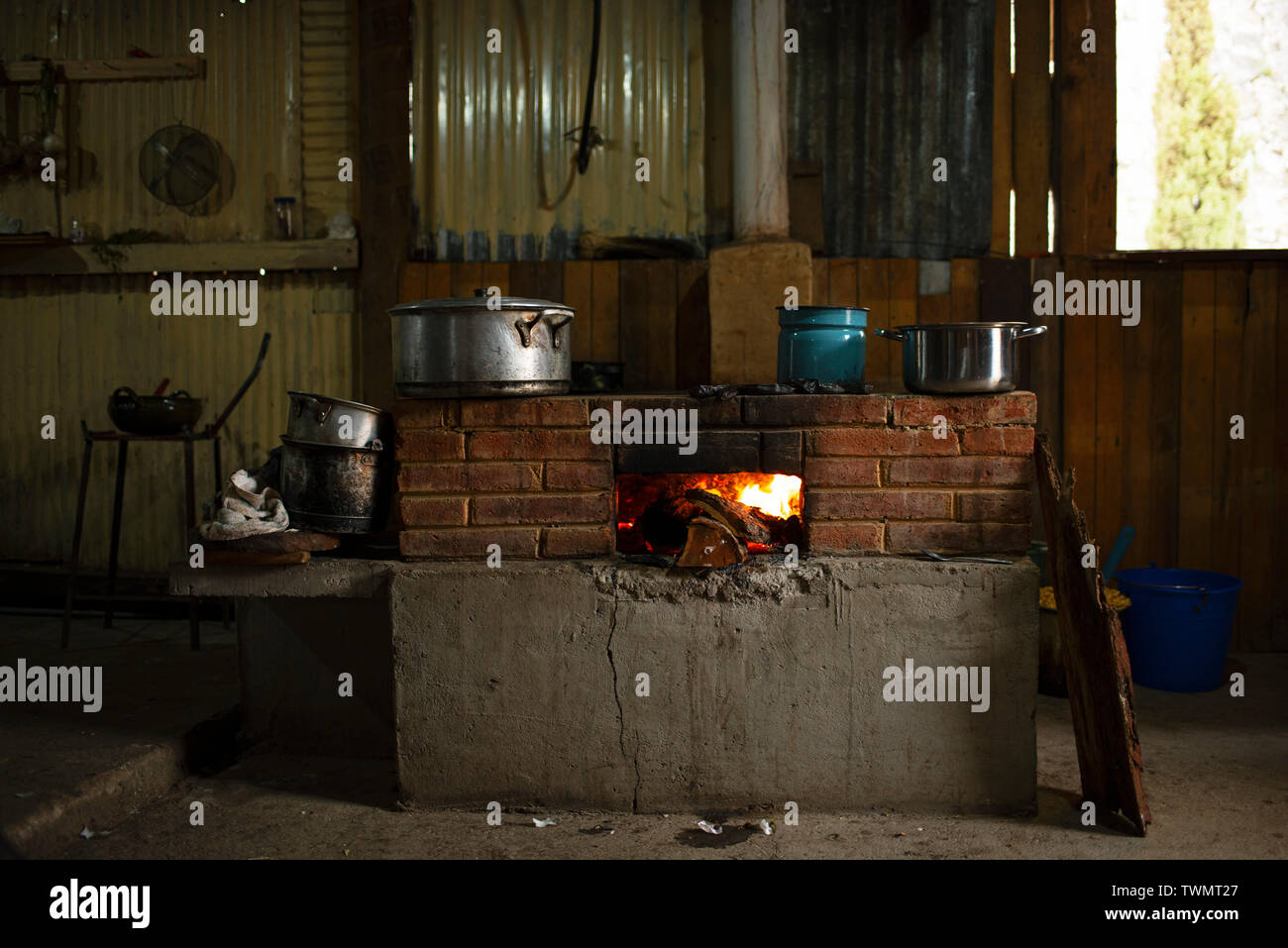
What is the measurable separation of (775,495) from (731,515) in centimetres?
47

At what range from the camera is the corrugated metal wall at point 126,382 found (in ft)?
20.6

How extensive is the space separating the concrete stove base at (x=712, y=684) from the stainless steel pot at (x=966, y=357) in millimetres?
676

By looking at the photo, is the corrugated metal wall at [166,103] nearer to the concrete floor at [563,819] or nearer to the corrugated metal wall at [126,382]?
the corrugated metal wall at [126,382]

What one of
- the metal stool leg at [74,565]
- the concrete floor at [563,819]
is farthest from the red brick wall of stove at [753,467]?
the metal stool leg at [74,565]

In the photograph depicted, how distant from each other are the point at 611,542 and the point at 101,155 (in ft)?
15.5

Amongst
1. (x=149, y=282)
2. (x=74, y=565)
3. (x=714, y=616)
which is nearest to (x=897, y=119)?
(x=714, y=616)

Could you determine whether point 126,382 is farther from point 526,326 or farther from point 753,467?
point 753,467

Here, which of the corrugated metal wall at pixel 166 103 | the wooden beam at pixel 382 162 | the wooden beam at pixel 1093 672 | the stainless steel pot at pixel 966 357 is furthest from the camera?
the corrugated metal wall at pixel 166 103

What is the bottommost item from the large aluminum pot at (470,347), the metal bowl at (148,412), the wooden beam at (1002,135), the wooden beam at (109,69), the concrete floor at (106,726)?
the concrete floor at (106,726)

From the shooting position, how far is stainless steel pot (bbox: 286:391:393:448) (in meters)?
3.82

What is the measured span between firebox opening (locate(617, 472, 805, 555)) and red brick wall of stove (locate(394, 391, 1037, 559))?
23cm

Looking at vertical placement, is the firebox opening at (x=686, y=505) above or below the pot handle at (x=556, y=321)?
below

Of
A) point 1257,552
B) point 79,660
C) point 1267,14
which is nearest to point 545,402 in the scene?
point 79,660

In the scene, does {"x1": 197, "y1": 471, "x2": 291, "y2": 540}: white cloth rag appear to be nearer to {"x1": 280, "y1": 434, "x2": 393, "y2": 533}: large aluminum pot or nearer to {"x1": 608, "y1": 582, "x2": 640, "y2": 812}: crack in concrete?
{"x1": 280, "y1": 434, "x2": 393, "y2": 533}: large aluminum pot
